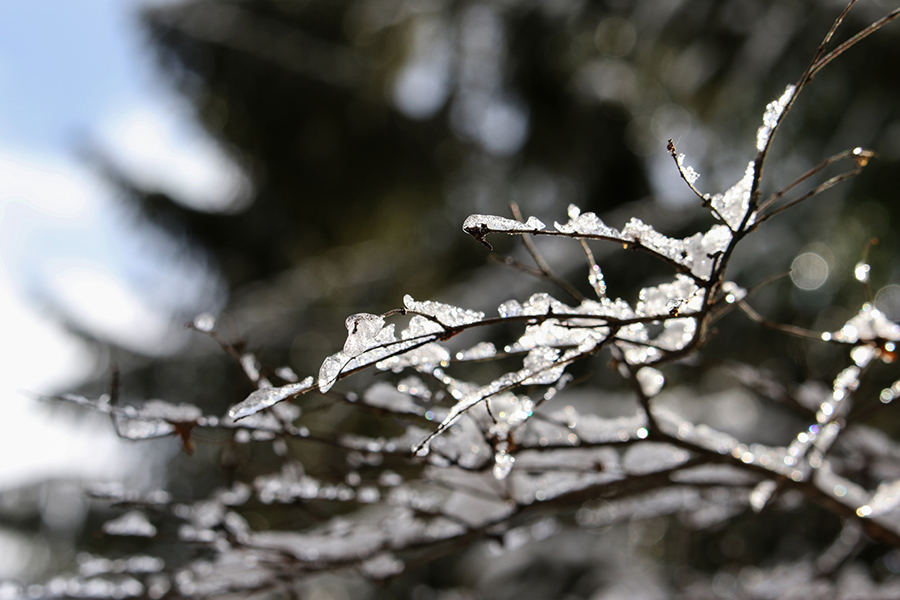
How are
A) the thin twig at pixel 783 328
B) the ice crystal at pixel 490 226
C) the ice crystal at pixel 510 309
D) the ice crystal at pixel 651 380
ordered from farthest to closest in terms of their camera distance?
the ice crystal at pixel 651 380, the thin twig at pixel 783 328, the ice crystal at pixel 510 309, the ice crystal at pixel 490 226

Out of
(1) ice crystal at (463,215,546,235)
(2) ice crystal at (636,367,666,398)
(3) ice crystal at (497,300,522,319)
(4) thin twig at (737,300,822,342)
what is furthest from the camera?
(2) ice crystal at (636,367,666,398)

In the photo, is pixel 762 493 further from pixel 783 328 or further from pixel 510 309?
pixel 510 309

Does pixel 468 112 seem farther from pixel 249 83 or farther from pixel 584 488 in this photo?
pixel 584 488

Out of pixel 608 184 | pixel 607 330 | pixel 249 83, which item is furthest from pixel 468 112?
pixel 607 330

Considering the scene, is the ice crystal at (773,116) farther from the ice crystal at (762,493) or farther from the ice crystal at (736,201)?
the ice crystal at (762,493)

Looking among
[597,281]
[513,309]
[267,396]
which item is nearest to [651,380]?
[597,281]

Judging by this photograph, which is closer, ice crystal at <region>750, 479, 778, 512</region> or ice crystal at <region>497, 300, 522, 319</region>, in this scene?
ice crystal at <region>497, 300, 522, 319</region>

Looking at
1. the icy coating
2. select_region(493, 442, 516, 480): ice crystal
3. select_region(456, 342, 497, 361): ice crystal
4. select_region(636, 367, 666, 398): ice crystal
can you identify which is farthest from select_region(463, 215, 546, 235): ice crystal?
select_region(636, 367, 666, 398): ice crystal

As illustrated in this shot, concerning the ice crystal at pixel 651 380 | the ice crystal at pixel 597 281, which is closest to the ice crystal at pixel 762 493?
the ice crystal at pixel 651 380

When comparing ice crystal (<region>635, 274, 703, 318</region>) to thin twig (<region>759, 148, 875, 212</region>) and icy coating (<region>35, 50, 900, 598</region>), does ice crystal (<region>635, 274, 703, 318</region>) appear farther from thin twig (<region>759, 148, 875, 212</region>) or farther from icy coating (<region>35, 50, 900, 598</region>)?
thin twig (<region>759, 148, 875, 212</region>)
